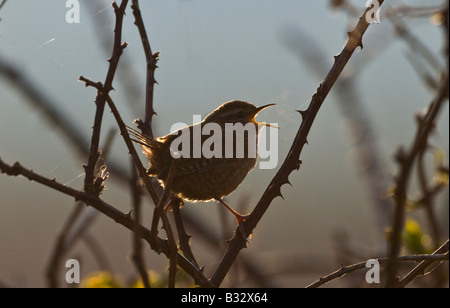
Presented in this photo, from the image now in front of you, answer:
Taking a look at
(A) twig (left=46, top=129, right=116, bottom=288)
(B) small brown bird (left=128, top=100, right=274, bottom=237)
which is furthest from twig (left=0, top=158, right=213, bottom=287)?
(B) small brown bird (left=128, top=100, right=274, bottom=237)

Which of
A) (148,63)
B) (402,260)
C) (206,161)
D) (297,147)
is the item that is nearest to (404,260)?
(402,260)

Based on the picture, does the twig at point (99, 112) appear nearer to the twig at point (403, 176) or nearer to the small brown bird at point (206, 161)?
the twig at point (403, 176)

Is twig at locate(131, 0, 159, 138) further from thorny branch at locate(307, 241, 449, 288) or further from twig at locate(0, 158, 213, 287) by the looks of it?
thorny branch at locate(307, 241, 449, 288)

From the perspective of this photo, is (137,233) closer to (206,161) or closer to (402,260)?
(402,260)

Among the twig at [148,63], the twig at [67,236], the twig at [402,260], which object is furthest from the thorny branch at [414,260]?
the twig at [148,63]

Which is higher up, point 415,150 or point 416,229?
point 416,229
